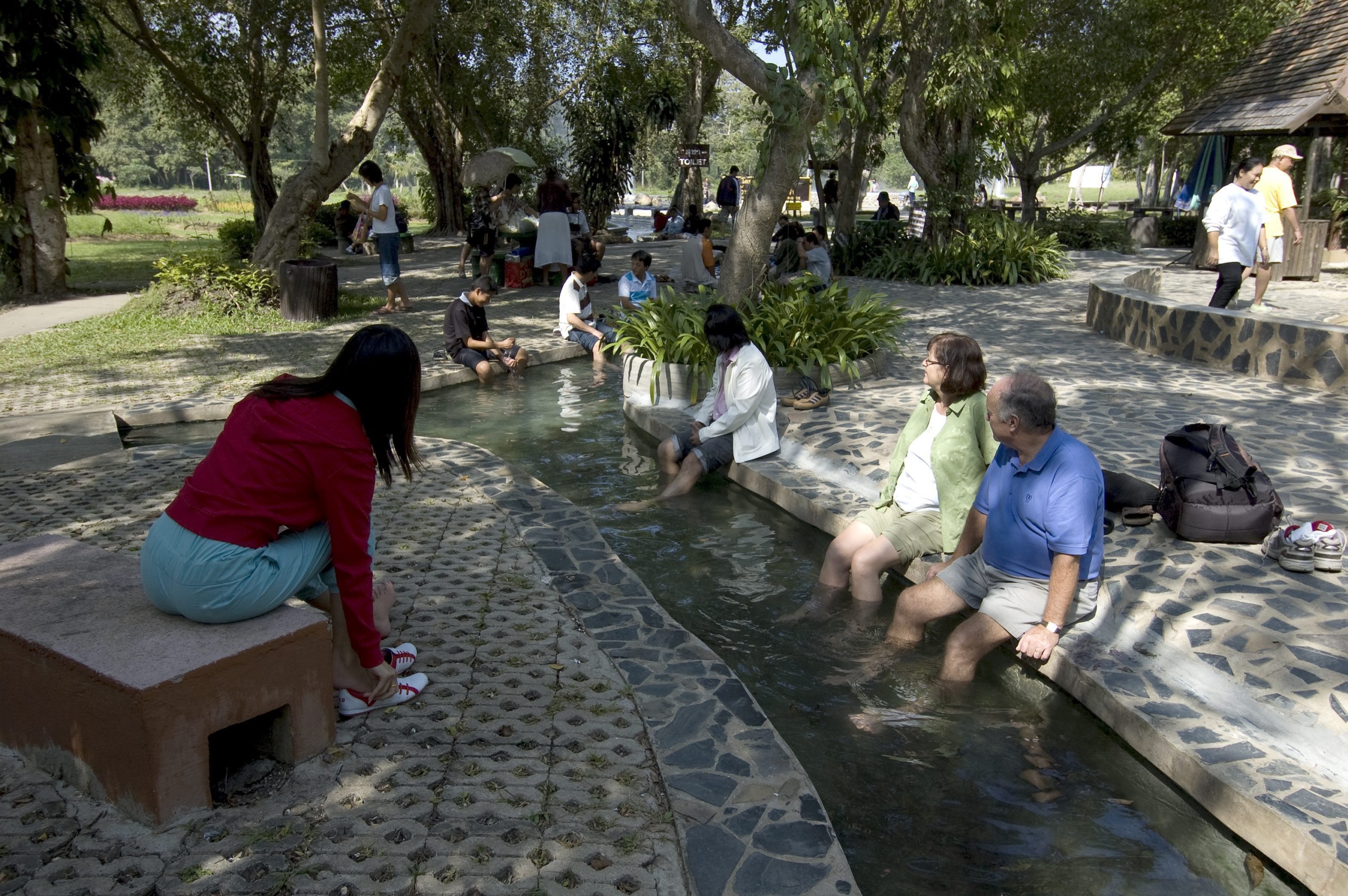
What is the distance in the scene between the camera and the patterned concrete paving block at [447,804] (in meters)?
2.90

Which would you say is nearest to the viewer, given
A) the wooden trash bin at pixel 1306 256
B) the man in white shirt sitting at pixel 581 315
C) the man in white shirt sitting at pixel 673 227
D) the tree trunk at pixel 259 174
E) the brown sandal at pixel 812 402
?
the brown sandal at pixel 812 402

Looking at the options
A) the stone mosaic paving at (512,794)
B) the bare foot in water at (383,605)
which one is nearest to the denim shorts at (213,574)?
the stone mosaic paving at (512,794)

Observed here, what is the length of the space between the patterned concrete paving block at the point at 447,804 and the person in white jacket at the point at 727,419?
2444 millimetres

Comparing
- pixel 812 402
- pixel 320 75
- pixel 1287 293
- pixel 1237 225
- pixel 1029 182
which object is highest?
pixel 320 75

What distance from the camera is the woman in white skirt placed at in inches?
595

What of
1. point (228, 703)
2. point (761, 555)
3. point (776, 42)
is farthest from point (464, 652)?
point (776, 42)

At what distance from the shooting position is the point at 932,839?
11.7 feet

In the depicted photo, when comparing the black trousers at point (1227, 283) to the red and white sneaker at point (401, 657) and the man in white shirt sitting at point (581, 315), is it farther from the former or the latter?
the red and white sneaker at point (401, 657)

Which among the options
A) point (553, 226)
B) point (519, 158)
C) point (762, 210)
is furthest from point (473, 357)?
point (519, 158)

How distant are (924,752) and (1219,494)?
7.82ft

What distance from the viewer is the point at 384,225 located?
43.5ft

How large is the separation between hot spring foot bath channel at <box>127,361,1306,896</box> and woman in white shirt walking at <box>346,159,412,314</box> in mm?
8040

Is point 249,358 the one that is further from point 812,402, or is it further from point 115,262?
point 115,262

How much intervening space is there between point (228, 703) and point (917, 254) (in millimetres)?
15819
